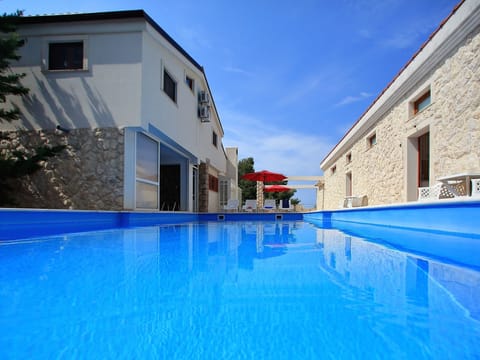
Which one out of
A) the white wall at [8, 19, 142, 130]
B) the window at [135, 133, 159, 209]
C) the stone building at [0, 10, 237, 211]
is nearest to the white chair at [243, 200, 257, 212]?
the window at [135, 133, 159, 209]

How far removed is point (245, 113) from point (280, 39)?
23.6ft

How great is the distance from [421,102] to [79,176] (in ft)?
31.3

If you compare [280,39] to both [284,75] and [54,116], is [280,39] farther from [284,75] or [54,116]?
[54,116]

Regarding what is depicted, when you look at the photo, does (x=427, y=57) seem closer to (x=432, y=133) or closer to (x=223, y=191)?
(x=432, y=133)

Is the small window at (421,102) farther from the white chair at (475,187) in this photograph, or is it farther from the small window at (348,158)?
the small window at (348,158)

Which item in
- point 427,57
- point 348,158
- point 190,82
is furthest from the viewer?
point 348,158

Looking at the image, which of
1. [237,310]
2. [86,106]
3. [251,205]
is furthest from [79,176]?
[251,205]

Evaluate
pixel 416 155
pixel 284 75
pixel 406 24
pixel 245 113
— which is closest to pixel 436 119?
pixel 416 155

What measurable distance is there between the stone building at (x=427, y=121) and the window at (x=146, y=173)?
7491mm

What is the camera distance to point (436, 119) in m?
6.63

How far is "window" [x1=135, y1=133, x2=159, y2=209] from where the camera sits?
8.31 meters

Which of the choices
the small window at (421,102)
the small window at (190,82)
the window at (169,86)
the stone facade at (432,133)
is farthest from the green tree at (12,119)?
the small window at (421,102)

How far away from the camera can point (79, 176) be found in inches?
306

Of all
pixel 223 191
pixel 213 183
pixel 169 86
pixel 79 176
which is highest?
pixel 169 86
